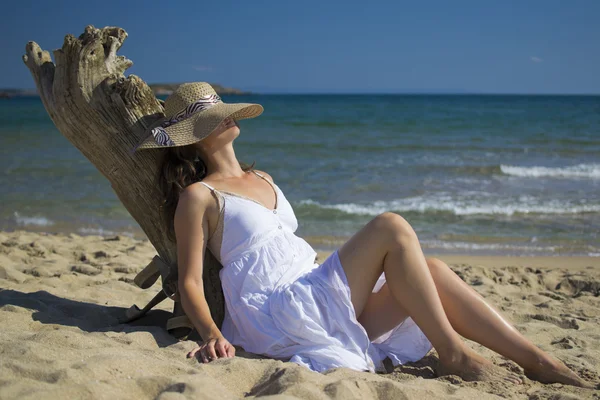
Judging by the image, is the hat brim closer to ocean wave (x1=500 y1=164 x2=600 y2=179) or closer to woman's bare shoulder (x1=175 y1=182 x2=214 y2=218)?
woman's bare shoulder (x1=175 y1=182 x2=214 y2=218)

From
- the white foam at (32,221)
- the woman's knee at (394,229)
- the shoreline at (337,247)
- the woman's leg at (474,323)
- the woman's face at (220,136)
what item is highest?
the woman's face at (220,136)

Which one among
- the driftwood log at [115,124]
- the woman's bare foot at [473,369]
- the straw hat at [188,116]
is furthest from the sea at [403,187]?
the woman's bare foot at [473,369]

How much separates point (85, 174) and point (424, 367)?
9.72 m

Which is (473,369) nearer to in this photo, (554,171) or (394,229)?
(394,229)

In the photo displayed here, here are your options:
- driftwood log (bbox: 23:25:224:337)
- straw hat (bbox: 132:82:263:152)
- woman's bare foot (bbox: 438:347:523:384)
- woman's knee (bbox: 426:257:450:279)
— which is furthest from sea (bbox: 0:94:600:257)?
woman's bare foot (bbox: 438:347:523:384)

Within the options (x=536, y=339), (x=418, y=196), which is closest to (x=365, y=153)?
(x=418, y=196)

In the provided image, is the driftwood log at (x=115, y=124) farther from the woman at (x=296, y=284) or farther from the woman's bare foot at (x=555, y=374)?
the woman's bare foot at (x=555, y=374)

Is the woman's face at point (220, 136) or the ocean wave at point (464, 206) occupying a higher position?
the woman's face at point (220, 136)

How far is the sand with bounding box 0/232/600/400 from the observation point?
7.70 feet

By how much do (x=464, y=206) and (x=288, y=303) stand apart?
6309 millimetres

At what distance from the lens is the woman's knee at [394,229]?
2928 millimetres

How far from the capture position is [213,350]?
2.88m

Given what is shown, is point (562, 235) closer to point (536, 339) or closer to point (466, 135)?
point (536, 339)

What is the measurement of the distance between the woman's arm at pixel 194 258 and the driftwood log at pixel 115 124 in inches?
12.8
